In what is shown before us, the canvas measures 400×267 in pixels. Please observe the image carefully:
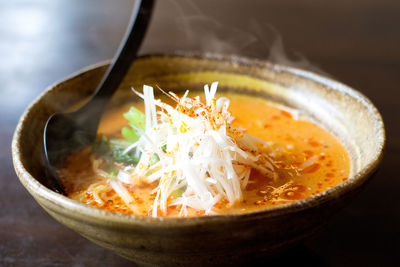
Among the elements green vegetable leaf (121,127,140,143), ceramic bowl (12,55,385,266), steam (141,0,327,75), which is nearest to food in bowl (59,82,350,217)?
green vegetable leaf (121,127,140,143)

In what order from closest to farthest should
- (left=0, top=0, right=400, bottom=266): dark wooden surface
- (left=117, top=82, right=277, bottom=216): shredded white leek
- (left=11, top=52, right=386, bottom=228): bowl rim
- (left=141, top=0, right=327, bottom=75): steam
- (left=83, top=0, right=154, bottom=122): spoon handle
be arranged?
(left=11, top=52, right=386, bottom=228): bowl rim < (left=117, top=82, right=277, bottom=216): shredded white leek < (left=0, top=0, right=400, bottom=266): dark wooden surface < (left=83, top=0, right=154, bottom=122): spoon handle < (left=141, top=0, right=327, bottom=75): steam

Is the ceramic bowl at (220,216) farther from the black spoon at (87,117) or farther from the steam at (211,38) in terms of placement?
the steam at (211,38)

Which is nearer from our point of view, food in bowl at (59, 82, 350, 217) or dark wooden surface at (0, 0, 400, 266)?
food in bowl at (59, 82, 350, 217)

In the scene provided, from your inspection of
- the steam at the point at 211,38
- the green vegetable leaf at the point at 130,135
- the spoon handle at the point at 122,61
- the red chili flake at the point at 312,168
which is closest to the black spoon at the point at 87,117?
the spoon handle at the point at 122,61

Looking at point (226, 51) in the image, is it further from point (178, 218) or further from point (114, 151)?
point (178, 218)

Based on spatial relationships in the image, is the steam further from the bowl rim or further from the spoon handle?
the bowl rim

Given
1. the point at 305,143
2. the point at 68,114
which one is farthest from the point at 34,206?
the point at 305,143

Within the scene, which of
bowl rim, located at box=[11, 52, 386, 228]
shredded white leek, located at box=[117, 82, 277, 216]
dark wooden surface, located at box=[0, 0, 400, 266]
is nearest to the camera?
bowl rim, located at box=[11, 52, 386, 228]

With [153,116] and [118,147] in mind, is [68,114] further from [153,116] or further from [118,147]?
[153,116]
